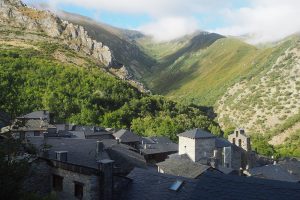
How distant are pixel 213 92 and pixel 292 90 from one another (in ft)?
193

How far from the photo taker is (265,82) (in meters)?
142

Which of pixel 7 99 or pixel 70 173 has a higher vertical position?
pixel 7 99

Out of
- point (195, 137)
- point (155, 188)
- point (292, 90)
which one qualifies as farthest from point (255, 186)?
point (292, 90)

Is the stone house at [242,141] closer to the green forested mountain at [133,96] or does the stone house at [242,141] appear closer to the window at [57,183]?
the green forested mountain at [133,96]

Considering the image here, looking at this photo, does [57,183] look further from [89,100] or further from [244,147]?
[89,100]

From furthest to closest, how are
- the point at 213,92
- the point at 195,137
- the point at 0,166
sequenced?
the point at 213,92 < the point at 195,137 < the point at 0,166

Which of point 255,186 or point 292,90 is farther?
point 292,90

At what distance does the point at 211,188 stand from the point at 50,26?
575 feet

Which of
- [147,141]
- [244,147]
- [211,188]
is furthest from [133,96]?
[211,188]

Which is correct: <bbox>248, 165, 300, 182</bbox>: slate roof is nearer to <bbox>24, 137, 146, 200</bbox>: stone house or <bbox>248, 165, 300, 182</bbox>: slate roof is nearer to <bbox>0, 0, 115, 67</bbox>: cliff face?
<bbox>24, 137, 146, 200</bbox>: stone house

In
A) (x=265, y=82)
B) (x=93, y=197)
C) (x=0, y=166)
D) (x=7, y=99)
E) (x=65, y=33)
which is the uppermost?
(x=65, y=33)

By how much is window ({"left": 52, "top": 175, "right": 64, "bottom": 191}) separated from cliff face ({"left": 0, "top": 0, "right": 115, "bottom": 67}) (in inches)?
6243

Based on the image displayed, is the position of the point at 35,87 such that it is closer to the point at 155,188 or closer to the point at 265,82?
the point at 265,82

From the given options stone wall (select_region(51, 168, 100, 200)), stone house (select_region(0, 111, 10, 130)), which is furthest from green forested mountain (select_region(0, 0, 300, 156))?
stone wall (select_region(51, 168, 100, 200))
